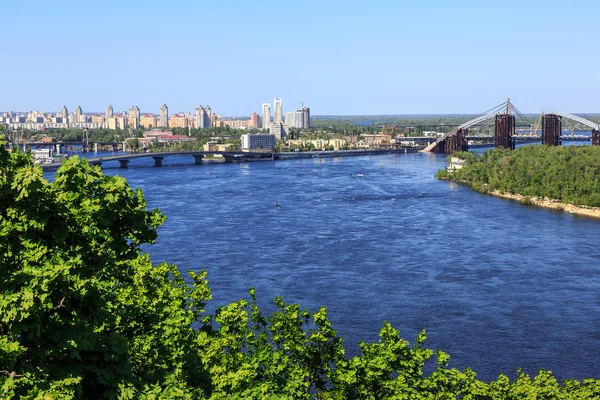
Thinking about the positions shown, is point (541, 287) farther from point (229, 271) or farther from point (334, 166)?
point (334, 166)

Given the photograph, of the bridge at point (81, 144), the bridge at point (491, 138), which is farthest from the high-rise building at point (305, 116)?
the bridge at point (81, 144)

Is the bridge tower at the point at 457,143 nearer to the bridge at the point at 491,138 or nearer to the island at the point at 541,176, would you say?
the bridge at the point at 491,138

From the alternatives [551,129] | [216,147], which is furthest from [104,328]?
[216,147]

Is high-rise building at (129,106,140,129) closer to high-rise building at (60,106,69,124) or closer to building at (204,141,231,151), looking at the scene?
high-rise building at (60,106,69,124)

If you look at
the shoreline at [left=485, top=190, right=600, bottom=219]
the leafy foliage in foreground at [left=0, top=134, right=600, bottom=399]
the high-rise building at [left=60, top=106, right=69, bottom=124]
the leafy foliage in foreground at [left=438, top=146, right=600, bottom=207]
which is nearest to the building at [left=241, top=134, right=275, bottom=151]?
the leafy foliage in foreground at [left=438, top=146, right=600, bottom=207]

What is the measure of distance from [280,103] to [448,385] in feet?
400

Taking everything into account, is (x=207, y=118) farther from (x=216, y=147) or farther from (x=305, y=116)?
(x=216, y=147)

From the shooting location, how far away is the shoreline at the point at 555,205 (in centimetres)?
2340

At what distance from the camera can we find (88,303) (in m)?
3.78

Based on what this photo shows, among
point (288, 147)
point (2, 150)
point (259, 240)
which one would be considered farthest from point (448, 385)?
point (288, 147)

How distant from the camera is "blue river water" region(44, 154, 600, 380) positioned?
10.5m

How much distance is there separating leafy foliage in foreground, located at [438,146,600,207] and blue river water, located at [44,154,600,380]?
1473 millimetres

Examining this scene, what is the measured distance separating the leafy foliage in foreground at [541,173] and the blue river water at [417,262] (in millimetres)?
1473

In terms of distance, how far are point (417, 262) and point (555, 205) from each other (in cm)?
1130
